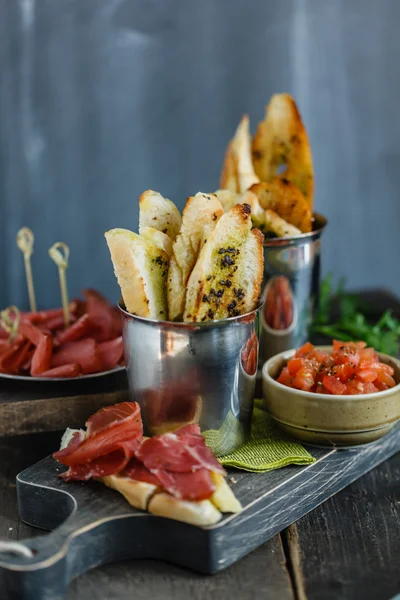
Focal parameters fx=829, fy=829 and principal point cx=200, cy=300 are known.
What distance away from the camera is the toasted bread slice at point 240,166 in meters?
1.96

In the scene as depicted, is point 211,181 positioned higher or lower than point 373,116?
lower

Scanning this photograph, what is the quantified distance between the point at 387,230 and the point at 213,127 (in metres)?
0.78

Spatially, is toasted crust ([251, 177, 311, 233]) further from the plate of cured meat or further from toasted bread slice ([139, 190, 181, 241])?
the plate of cured meat

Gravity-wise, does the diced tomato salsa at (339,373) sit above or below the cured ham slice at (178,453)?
above

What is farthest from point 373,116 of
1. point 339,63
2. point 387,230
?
point 387,230

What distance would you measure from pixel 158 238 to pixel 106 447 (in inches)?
15.6

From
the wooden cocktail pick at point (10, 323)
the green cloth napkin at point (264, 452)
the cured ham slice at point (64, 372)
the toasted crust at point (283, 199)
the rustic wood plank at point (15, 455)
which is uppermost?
the toasted crust at point (283, 199)

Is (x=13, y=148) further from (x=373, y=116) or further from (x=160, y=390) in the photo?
(x=160, y=390)

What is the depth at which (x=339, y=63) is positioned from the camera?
290cm

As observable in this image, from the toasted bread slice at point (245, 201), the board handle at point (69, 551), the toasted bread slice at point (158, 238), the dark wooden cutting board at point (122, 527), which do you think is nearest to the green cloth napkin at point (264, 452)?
the dark wooden cutting board at point (122, 527)

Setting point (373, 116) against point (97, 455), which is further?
point (373, 116)

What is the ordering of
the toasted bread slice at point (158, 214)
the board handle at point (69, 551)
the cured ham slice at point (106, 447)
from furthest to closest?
the toasted bread slice at point (158, 214) < the cured ham slice at point (106, 447) < the board handle at point (69, 551)

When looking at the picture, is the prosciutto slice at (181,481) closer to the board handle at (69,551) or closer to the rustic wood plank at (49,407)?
the board handle at (69,551)

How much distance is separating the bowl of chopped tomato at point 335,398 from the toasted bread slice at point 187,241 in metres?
0.27
